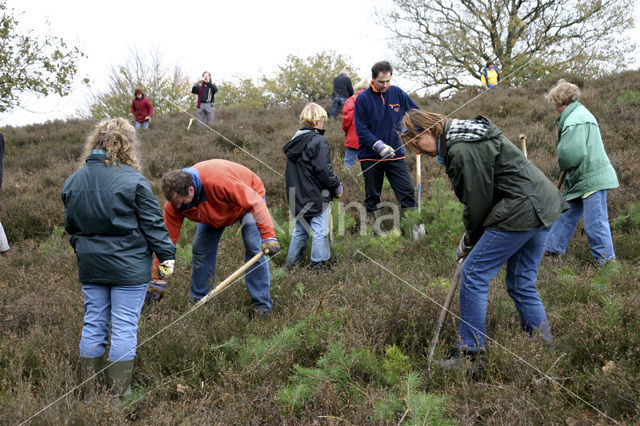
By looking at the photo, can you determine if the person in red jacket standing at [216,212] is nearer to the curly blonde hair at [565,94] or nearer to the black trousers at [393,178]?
the black trousers at [393,178]

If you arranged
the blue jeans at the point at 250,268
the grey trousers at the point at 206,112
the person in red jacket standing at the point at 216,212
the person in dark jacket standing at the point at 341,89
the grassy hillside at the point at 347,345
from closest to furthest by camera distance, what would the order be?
the grassy hillside at the point at 347,345, the person in red jacket standing at the point at 216,212, the blue jeans at the point at 250,268, the person in dark jacket standing at the point at 341,89, the grey trousers at the point at 206,112

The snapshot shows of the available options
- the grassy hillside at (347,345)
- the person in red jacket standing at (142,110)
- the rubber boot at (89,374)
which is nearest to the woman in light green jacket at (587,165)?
the grassy hillside at (347,345)

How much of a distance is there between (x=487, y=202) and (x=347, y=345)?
4.32 ft

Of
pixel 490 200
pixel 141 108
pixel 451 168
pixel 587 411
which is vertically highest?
pixel 141 108

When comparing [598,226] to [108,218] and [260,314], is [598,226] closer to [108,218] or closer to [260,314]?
[260,314]

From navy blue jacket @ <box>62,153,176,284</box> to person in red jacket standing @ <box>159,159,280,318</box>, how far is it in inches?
22.7

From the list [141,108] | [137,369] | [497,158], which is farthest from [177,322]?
[141,108]

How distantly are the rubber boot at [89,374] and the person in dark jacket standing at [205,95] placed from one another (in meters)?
11.4

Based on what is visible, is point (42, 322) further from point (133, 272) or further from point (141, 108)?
point (141, 108)

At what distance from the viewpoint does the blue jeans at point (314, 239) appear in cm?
528

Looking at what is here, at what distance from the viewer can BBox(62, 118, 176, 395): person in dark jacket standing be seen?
286 centimetres

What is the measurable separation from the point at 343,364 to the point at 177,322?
150cm

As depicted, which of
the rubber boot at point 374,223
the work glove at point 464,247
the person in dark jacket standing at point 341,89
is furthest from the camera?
the person in dark jacket standing at point 341,89

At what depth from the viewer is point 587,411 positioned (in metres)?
2.54
